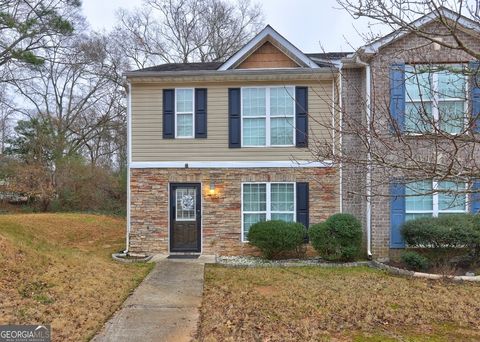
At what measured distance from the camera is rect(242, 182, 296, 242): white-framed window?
1085 cm

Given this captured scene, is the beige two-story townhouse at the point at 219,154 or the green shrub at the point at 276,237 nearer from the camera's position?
the green shrub at the point at 276,237

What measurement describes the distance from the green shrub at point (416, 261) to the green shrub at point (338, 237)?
3.87ft

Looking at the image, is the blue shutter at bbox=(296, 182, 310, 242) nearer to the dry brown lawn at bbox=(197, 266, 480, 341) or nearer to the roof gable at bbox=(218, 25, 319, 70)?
the dry brown lawn at bbox=(197, 266, 480, 341)

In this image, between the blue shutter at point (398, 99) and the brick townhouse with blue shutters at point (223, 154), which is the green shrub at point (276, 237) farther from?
the blue shutter at point (398, 99)

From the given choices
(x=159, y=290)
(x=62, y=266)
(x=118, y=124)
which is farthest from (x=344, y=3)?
(x=118, y=124)

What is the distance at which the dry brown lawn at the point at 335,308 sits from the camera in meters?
5.08

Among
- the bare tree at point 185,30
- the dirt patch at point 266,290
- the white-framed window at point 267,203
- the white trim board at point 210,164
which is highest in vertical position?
the bare tree at point 185,30

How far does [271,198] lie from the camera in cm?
1089

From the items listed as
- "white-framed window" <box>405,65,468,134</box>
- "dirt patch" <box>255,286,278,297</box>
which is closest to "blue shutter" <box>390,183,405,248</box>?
"dirt patch" <box>255,286,278,297</box>

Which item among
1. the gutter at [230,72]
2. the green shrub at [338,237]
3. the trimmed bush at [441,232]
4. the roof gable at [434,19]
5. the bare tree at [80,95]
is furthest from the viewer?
the bare tree at [80,95]

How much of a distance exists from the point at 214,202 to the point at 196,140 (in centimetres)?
184

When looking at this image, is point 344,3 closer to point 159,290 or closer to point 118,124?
point 159,290

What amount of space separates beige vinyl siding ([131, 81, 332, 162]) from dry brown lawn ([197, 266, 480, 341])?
3.53m

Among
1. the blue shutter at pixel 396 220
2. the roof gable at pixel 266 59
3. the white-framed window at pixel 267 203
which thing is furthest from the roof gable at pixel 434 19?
the roof gable at pixel 266 59
